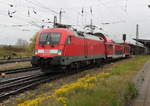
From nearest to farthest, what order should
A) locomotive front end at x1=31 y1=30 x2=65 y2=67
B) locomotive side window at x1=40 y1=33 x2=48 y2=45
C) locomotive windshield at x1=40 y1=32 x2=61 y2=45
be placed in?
locomotive front end at x1=31 y1=30 x2=65 y2=67 → locomotive windshield at x1=40 y1=32 x2=61 y2=45 → locomotive side window at x1=40 y1=33 x2=48 y2=45

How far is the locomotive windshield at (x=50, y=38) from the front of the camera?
1483 centimetres

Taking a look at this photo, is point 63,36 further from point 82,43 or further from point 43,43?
point 82,43

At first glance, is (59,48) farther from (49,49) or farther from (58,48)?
(49,49)

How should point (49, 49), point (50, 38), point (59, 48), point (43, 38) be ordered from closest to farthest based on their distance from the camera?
point (59, 48) < point (49, 49) < point (50, 38) < point (43, 38)

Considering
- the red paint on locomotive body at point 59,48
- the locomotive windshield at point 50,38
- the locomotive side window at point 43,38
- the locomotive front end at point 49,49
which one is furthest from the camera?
the locomotive side window at point 43,38

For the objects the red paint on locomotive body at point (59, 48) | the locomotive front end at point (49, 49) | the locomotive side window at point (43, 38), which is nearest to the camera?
the locomotive front end at point (49, 49)

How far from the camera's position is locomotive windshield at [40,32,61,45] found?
48.7 ft

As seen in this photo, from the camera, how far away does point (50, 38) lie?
15102mm

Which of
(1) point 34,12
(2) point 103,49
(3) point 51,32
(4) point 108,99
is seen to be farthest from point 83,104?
(1) point 34,12

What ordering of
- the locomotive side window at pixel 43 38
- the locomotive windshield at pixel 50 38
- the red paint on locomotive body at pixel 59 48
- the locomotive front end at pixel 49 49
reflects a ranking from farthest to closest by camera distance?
the locomotive side window at pixel 43 38, the locomotive windshield at pixel 50 38, the red paint on locomotive body at pixel 59 48, the locomotive front end at pixel 49 49

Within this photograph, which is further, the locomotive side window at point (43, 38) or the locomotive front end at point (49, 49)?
the locomotive side window at point (43, 38)

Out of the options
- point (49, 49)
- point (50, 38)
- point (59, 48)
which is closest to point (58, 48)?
point (59, 48)

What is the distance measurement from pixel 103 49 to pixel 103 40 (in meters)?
1.06

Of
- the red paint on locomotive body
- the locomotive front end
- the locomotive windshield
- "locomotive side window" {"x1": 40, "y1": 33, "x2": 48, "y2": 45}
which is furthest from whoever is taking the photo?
"locomotive side window" {"x1": 40, "y1": 33, "x2": 48, "y2": 45}
